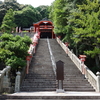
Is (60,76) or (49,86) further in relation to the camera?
(49,86)

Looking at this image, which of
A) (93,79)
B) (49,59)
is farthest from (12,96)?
(49,59)

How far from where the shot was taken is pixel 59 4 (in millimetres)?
19859

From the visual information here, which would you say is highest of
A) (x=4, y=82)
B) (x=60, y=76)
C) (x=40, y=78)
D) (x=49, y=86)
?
(x=60, y=76)

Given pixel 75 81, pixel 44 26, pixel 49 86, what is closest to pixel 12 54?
pixel 49 86

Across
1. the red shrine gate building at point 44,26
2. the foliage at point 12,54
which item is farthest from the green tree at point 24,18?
the foliage at point 12,54

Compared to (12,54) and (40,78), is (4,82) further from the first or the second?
(40,78)

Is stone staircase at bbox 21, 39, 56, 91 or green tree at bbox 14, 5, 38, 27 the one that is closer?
stone staircase at bbox 21, 39, 56, 91

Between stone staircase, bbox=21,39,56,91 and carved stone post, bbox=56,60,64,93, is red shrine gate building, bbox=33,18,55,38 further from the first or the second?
carved stone post, bbox=56,60,64,93

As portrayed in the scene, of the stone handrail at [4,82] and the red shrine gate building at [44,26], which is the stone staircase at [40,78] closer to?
the stone handrail at [4,82]

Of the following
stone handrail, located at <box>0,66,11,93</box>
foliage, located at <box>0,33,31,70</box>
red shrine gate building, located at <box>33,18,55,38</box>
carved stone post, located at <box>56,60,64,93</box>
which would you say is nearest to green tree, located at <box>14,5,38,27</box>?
red shrine gate building, located at <box>33,18,55,38</box>

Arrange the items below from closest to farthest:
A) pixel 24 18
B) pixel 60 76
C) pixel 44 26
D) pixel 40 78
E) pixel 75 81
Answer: pixel 60 76, pixel 75 81, pixel 40 78, pixel 44 26, pixel 24 18

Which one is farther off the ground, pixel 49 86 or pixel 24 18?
pixel 24 18

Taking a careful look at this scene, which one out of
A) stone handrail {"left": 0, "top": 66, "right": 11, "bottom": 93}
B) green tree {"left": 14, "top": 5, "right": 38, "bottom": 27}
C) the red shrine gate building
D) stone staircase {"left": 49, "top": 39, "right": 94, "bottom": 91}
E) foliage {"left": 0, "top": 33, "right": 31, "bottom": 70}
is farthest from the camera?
green tree {"left": 14, "top": 5, "right": 38, "bottom": 27}

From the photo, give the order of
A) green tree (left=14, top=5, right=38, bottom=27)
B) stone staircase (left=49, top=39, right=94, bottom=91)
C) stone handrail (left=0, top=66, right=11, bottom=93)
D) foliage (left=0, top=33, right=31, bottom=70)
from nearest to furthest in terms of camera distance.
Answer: stone handrail (left=0, top=66, right=11, bottom=93) < foliage (left=0, top=33, right=31, bottom=70) < stone staircase (left=49, top=39, right=94, bottom=91) < green tree (left=14, top=5, right=38, bottom=27)
